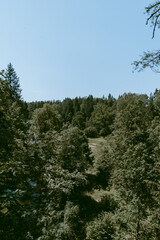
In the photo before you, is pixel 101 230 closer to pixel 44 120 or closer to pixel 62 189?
pixel 62 189

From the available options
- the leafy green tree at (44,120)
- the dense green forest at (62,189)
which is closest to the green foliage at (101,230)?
the dense green forest at (62,189)

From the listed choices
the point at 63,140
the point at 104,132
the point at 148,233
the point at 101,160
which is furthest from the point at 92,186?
the point at 104,132

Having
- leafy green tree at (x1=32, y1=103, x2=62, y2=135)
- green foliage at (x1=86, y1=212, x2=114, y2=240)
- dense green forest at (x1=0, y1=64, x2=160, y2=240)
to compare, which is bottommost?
green foliage at (x1=86, y1=212, x2=114, y2=240)

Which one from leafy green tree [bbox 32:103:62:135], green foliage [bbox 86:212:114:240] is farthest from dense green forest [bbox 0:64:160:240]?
leafy green tree [bbox 32:103:62:135]

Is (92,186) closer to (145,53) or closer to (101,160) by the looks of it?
(101,160)

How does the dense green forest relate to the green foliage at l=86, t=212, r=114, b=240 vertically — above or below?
above

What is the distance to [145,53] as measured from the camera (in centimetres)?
474

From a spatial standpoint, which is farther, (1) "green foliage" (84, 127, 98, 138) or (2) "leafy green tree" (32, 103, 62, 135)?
(1) "green foliage" (84, 127, 98, 138)

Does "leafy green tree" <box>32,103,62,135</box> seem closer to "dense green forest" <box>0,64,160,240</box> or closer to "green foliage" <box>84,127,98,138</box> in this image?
"dense green forest" <box>0,64,160,240</box>

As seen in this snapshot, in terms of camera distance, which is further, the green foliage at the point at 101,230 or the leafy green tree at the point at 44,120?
the leafy green tree at the point at 44,120

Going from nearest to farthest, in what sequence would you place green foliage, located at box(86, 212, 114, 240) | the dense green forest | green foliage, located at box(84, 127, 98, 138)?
1. the dense green forest
2. green foliage, located at box(86, 212, 114, 240)
3. green foliage, located at box(84, 127, 98, 138)

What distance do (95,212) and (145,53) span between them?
59.6 ft

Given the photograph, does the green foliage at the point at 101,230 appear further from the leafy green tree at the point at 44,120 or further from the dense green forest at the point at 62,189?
the leafy green tree at the point at 44,120

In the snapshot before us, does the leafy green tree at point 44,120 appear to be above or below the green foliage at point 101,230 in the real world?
above
